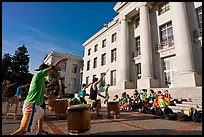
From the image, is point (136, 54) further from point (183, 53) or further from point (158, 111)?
point (158, 111)

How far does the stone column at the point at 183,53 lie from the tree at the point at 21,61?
48.4 metres

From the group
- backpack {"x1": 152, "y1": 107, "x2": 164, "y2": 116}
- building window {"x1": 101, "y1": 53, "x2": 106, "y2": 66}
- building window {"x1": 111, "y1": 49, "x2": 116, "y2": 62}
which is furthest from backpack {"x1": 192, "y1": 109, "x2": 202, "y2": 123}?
building window {"x1": 101, "y1": 53, "x2": 106, "y2": 66}

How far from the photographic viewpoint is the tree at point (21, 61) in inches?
1912

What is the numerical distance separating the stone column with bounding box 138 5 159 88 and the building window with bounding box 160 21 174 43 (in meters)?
1.55

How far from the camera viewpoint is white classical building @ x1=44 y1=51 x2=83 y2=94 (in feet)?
121

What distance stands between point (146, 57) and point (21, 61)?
49.0 metres

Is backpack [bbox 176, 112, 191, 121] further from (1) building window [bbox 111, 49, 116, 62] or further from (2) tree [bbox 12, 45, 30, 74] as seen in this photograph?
(2) tree [bbox 12, 45, 30, 74]

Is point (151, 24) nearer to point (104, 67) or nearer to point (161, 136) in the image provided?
point (104, 67)

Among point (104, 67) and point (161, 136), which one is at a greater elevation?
point (104, 67)

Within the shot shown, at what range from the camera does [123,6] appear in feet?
66.1

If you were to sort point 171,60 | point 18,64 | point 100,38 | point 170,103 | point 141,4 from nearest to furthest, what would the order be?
point 170,103
point 171,60
point 141,4
point 100,38
point 18,64

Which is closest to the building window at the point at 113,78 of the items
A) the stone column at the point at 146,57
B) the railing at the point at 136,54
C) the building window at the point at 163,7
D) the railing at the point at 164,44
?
the railing at the point at 136,54

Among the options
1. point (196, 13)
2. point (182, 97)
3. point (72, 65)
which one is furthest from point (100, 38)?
point (182, 97)

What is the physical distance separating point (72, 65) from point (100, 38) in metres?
14.5
